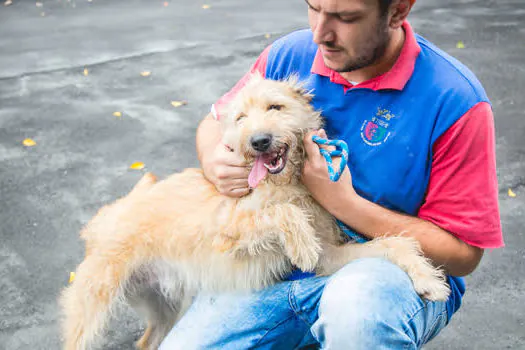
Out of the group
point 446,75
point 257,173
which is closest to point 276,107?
point 257,173

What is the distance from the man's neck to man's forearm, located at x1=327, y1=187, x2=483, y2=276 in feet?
1.73

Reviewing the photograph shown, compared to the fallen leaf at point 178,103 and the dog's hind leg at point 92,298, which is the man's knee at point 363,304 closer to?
the dog's hind leg at point 92,298

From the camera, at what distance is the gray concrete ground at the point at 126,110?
382 centimetres

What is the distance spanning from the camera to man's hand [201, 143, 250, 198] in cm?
272

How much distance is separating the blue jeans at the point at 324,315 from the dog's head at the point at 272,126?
505 mm

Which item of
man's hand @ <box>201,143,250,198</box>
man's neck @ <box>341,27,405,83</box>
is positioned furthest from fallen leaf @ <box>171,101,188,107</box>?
man's neck @ <box>341,27,405,83</box>

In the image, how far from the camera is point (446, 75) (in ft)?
8.09

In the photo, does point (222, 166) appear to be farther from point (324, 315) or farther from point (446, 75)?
point (446, 75)

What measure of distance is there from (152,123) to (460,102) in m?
4.17

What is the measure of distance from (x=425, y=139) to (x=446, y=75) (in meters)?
0.28

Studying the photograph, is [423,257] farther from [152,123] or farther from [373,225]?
[152,123]

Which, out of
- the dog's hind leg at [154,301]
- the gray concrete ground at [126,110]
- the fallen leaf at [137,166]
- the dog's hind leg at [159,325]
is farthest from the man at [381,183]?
the fallen leaf at [137,166]

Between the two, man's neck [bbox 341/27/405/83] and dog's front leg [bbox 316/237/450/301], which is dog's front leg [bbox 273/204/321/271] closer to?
dog's front leg [bbox 316/237/450/301]

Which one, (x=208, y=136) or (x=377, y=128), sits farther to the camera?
(x=208, y=136)
